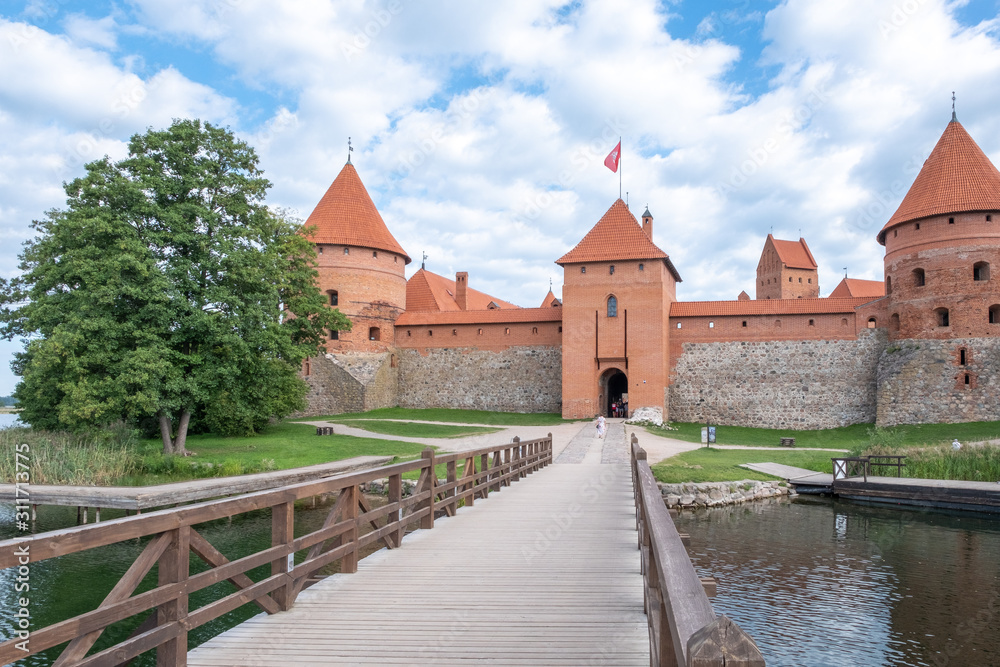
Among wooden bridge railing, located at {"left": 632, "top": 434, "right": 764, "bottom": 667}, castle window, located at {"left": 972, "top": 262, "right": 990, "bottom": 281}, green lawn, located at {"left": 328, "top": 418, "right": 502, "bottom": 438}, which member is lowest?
green lawn, located at {"left": 328, "top": 418, "right": 502, "bottom": 438}

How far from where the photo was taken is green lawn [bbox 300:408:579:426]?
89.0 ft

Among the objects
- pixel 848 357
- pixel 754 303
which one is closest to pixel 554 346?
pixel 754 303

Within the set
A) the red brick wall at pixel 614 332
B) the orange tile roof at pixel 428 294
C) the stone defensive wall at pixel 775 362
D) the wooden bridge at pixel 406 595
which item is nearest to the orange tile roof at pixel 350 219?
the orange tile roof at pixel 428 294

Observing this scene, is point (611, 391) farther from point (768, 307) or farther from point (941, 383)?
point (941, 383)

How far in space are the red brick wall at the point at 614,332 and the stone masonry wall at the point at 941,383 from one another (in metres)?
8.22

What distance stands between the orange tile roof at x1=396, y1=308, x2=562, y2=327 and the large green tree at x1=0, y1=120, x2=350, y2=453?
12.3m

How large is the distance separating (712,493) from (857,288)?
4093 cm

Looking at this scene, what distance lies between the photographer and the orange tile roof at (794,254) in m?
51.5

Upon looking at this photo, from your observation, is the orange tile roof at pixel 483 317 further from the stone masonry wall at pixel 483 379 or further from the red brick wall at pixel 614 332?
the red brick wall at pixel 614 332

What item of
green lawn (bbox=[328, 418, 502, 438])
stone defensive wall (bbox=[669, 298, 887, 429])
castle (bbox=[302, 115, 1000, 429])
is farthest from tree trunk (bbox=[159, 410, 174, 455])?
stone defensive wall (bbox=[669, 298, 887, 429])

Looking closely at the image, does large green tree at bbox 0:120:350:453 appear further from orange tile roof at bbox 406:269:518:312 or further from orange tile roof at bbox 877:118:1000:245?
orange tile roof at bbox 877:118:1000:245

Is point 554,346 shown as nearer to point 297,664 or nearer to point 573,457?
point 573,457

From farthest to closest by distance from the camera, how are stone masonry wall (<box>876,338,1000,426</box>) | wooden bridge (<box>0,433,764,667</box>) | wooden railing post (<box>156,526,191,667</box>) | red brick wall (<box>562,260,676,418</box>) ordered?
red brick wall (<box>562,260,676,418</box>)
stone masonry wall (<box>876,338,1000,426</box>)
wooden railing post (<box>156,526,191,667</box>)
wooden bridge (<box>0,433,764,667</box>)

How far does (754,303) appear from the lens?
92.6ft
